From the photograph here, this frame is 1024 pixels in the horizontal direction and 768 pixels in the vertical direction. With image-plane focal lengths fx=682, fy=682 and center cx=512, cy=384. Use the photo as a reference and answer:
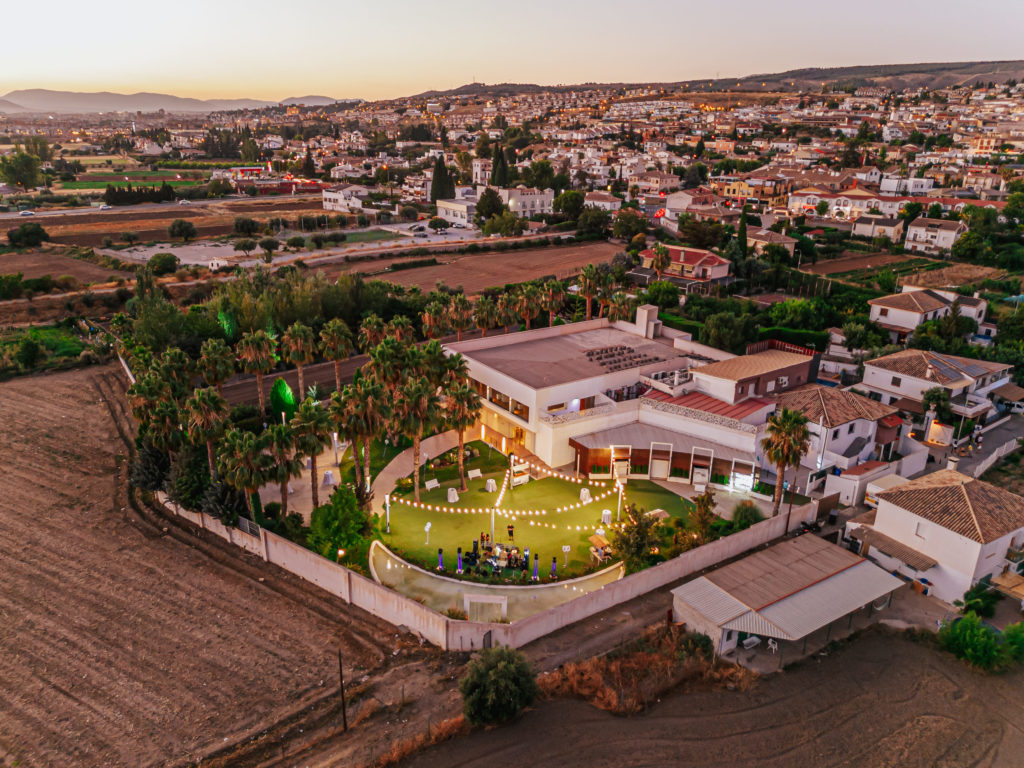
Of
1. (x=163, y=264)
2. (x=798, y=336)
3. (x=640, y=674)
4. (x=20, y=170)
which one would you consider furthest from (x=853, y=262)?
(x=20, y=170)

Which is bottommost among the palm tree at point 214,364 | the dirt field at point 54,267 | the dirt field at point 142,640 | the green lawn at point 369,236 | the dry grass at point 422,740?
the dirt field at point 142,640

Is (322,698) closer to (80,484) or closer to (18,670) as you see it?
(18,670)

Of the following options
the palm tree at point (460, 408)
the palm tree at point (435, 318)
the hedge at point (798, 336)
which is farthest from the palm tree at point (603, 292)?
the palm tree at point (460, 408)

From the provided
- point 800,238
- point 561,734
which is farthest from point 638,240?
point 561,734

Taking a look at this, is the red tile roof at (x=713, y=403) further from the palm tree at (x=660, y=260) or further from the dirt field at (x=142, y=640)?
the palm tree at (x=660, y=260)

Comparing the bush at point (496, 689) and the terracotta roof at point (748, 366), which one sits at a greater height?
the terracotta roof at point (748, 366)

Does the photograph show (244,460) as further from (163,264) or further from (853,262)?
(853,262)
